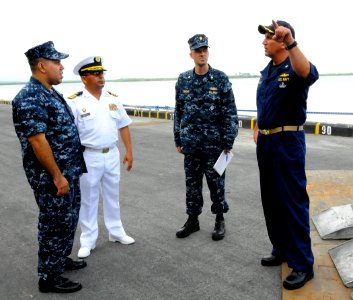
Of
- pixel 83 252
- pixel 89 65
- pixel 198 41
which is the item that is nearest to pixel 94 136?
pixel 89 65

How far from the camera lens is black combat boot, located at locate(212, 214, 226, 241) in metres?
4.02

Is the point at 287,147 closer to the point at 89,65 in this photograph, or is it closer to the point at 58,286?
the point at 89,65

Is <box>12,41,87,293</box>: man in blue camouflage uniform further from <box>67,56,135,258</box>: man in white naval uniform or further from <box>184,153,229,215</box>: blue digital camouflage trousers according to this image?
<box>184,153,229,215</box>: blue digital camouflage trousers

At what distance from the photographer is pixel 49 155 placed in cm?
288

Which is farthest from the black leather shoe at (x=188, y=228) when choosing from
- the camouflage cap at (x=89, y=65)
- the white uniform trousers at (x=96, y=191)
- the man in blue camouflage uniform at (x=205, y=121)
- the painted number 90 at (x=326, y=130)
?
the painted number 90 at (x=326, y=130)

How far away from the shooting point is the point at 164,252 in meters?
3.80

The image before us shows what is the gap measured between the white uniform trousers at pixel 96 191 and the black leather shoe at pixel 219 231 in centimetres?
99

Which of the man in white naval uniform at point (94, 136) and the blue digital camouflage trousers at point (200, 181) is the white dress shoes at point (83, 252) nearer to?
the man in white naval uniform at point (94, 136)

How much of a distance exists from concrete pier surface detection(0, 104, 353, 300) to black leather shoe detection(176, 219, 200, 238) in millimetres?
62

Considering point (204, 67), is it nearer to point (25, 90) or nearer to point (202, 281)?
point (25, 90)

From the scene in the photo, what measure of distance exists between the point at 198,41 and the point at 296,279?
7.77 ft

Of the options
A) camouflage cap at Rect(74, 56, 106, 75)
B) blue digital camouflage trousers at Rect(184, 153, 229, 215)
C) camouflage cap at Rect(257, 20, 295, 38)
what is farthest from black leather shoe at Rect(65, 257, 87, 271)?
camouflage cap at Rect(257, 20, 295, 38)

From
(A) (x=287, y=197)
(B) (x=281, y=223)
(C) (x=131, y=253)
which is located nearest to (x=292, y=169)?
(A) (x=287, y=197)

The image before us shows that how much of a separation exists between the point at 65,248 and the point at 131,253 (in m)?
0.78
